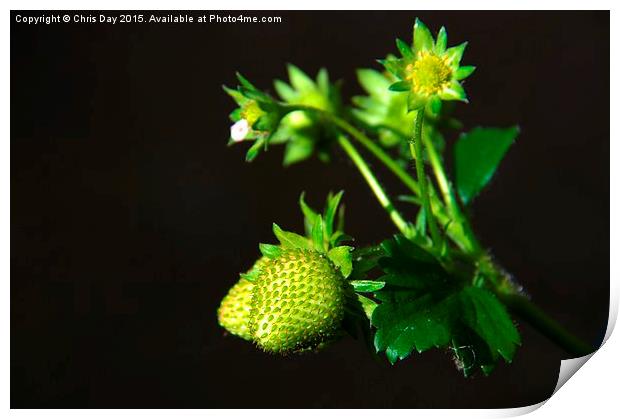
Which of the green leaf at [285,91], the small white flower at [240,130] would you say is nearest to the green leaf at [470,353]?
the small white flower at [240,130]

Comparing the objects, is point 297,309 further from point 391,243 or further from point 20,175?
point 20,175

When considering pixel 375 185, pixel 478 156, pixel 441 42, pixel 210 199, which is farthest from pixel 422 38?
pixel 210 199

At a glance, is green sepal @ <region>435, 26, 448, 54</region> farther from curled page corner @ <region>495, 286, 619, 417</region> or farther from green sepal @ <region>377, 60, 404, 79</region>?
curled page corner @ <region>495, 286, 619, 417</region>

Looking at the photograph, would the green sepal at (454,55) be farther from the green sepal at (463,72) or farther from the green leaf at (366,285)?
the green leaf at (366,285)

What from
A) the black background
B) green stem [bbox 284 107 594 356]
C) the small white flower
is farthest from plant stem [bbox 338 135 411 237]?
the black background

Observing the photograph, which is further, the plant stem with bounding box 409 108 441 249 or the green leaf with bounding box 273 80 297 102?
the green leaf with bounding box 273 80 297 102

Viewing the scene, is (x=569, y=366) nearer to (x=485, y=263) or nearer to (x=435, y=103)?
(x=485, y=263)
